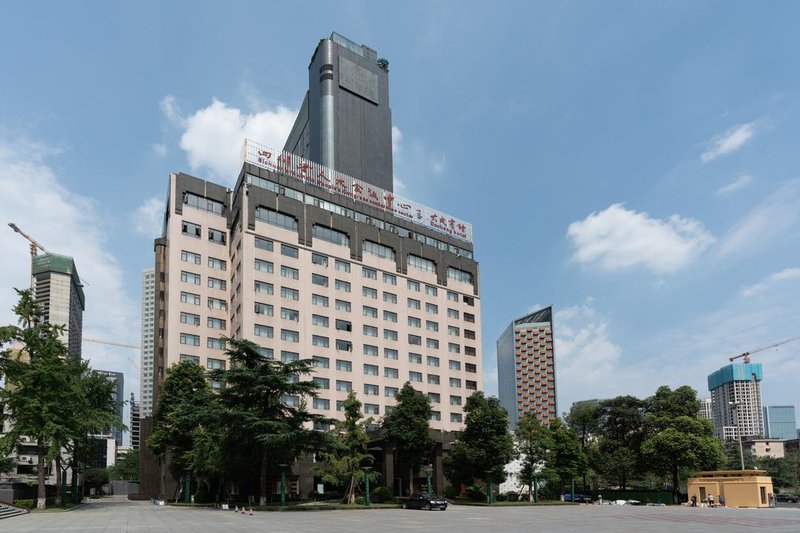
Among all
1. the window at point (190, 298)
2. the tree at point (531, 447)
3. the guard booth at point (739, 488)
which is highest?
the window at point (190, 298)

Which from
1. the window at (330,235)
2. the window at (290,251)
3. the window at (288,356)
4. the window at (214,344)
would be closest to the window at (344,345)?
the window at (288,356)

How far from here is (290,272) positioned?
89062 mm

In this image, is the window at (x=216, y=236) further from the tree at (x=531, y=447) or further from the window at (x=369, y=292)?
the tree at (x=531, y=447)

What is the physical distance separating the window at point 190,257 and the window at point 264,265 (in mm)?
9919

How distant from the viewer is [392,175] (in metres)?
130

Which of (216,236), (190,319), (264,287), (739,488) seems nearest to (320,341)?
(264,287)

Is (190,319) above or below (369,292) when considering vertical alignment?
below

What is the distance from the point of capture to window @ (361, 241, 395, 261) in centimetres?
9934

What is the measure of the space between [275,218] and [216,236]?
9616 millimetres

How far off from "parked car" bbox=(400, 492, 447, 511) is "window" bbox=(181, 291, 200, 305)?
143 ft

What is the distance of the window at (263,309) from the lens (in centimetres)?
8444

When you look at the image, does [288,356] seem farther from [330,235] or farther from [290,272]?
[330,235]

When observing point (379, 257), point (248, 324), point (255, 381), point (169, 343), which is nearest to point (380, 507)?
point (255, 381)

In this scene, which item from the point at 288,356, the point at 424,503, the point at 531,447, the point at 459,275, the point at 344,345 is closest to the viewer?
the point at 424,503
